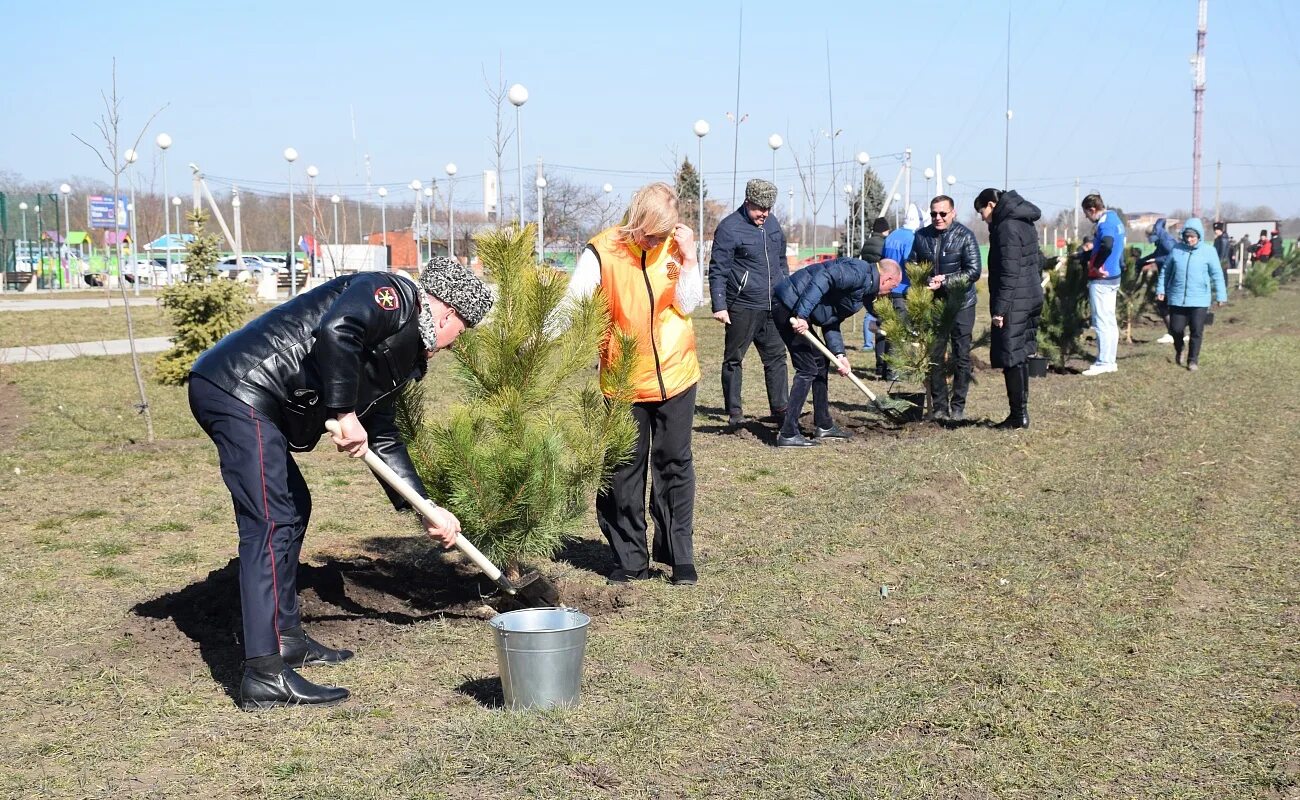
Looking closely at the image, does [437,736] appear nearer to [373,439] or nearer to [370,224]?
[373,439]

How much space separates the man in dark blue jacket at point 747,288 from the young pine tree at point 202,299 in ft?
17.0

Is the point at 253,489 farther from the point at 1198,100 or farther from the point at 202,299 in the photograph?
the point at 1198,100

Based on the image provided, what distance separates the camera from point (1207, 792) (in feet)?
10.8

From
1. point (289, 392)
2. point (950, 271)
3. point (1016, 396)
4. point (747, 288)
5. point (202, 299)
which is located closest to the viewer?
point (289, 392)

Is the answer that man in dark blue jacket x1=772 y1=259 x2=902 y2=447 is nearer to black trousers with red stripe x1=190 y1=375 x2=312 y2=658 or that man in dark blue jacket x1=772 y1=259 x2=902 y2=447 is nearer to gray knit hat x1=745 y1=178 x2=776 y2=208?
gray knit hat x1=745 y1=178 x2=776 y2=208

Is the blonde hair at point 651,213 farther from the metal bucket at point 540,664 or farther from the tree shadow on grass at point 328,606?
the metal bucket at point 540,664

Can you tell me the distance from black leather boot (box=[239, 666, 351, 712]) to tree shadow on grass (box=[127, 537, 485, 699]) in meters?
0.22

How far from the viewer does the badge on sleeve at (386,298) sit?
3.89 meters

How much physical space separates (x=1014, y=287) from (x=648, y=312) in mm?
5249

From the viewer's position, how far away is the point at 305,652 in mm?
4285

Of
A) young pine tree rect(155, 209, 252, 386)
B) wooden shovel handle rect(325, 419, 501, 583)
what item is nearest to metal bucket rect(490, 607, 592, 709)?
wooden shovel handle rect(325, 419, 501, 583)

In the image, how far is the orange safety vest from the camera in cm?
505

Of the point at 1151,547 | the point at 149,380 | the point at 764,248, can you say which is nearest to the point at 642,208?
the point at 1151,547

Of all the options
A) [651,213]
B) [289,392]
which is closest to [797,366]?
[651,213]
